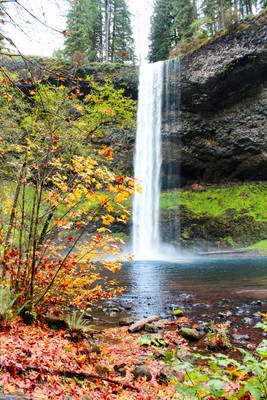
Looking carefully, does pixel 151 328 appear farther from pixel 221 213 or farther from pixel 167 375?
pixel 221 213

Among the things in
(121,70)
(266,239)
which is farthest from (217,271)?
(121,70)

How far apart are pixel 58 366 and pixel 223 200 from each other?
25.7 m

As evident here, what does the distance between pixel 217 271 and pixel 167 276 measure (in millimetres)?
2641

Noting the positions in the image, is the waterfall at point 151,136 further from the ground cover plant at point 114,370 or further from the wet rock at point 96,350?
the wet rock at point 96,350

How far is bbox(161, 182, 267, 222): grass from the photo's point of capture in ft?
85.7

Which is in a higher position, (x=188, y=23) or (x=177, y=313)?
(x=188, y=23)

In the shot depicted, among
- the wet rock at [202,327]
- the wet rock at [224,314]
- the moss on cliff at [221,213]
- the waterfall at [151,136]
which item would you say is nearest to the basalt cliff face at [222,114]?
the waterfall at [151,136]

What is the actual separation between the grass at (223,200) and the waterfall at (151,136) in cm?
167

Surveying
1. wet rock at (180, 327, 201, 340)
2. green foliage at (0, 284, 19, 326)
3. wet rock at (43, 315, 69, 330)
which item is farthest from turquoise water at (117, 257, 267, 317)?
green foliage at (0, 284, 19, 326)

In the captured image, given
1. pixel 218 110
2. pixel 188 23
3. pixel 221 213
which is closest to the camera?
pixel 221 213

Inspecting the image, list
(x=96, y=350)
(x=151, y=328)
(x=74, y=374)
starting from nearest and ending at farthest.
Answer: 1. (x=74, y=374)
2. (x=96, y=350)
3. (x=151, y=328)

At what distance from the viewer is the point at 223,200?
2764 centimetres

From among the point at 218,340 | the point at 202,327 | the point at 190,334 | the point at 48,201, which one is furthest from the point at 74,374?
the point at 202,327

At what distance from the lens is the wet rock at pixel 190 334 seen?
6.06 metres
